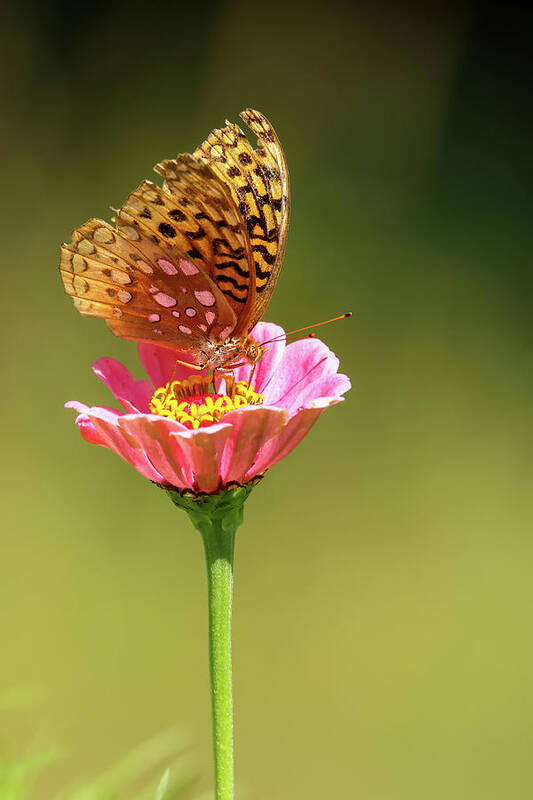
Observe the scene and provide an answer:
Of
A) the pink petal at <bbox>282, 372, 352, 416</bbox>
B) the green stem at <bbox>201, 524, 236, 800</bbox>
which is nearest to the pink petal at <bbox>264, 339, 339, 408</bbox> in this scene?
the pink petal at <bbox>282, 372, 352, 416</bbox>

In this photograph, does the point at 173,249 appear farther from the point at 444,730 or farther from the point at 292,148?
the point at 292,148

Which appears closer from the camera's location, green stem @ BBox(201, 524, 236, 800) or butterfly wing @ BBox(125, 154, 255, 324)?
green stem @ BBox(201, 524, 236, 800)

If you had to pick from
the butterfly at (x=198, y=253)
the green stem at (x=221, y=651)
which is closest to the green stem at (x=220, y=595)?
the green stem at (x=221, y=651)

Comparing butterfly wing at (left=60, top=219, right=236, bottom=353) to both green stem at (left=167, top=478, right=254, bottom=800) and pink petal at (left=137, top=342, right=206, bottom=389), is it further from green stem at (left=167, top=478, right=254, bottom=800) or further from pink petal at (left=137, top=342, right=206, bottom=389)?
green stem at (left=167, top=478, right=254, bottom=800)

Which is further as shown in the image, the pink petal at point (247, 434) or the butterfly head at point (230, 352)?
the butterfly head at point (230, 352)

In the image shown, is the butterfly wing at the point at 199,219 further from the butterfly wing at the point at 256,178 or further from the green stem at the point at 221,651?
the green stem at the point at 221,651

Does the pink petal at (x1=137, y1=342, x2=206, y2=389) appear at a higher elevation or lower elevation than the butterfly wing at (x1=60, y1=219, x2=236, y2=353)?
lower

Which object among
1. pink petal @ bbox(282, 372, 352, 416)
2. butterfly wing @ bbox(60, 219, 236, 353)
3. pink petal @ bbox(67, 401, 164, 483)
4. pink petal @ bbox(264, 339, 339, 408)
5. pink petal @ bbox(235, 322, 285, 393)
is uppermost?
butterfly wing @ bbox(60, 219, 236, 353)

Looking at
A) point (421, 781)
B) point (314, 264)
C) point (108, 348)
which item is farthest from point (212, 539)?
point (314, 264)
